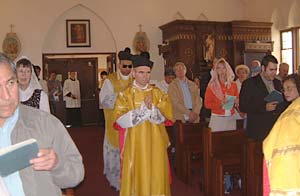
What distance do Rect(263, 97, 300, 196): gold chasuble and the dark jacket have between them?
120 inches

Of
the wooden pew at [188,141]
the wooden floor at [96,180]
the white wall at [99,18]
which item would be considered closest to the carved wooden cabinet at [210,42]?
the white wall at [99,18]

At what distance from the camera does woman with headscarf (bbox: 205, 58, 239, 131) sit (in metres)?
6.08

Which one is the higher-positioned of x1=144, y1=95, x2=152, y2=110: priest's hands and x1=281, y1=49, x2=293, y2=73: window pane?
x1=281, y1=49, x2=293, y2=73: window pane

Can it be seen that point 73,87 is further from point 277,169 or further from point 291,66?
point 277,169

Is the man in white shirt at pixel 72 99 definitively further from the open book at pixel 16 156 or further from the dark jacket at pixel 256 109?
the open book at pixel 16 156

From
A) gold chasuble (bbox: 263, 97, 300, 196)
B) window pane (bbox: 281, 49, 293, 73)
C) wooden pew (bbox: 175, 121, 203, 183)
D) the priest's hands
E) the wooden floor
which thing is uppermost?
window pane (bbox: 281, 49, 293, 73)

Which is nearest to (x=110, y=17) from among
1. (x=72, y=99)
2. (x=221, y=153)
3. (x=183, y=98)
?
(x=72, y=99)

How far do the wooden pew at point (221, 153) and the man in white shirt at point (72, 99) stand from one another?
420 inches

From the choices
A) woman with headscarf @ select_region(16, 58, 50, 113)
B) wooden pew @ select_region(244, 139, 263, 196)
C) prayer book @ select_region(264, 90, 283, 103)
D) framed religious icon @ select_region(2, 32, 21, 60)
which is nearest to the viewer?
woman with headscarf @ select_region(16, 58, 50, 113)

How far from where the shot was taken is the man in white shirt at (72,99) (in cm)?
1530

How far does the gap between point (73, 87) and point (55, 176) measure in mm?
13655

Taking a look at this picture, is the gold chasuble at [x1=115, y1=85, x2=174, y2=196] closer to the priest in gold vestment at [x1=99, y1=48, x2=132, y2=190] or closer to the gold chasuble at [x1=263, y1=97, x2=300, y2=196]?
the priest in gold vestment at [x1=99, y1=48, x2=132, y2=190]

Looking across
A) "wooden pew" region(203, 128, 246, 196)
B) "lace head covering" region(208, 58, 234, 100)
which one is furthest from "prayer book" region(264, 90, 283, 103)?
"lace head covering" region(208, 58, 234, 100)

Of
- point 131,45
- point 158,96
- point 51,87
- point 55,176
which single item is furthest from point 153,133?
point 131,45
